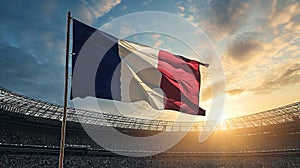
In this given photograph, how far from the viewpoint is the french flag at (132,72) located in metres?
11.8

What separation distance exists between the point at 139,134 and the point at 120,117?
638 centimetres

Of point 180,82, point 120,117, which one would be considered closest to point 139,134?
point 120,117

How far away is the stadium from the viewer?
34.9 metres

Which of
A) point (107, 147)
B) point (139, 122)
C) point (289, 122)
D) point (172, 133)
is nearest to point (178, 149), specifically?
point (172, 133)

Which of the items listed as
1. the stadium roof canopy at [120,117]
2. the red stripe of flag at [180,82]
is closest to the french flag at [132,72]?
the red stripe of flag at [180,82]

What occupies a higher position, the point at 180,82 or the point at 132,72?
the point at 132,72

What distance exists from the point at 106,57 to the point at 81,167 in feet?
97.8

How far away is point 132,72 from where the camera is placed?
43.8 ft

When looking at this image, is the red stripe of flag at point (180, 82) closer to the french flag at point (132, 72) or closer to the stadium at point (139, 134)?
the french flag at point (132, 72)

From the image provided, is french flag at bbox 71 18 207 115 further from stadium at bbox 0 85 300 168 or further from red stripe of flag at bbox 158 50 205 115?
stadium at bbox 0 85 300 168

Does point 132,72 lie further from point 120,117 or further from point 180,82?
point 120,117

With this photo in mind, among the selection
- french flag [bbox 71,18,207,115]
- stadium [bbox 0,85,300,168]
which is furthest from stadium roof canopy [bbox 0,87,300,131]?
french flag [bbox 71,18,207,115]

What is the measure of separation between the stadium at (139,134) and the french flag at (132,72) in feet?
68.9

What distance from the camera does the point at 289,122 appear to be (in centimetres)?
4241
